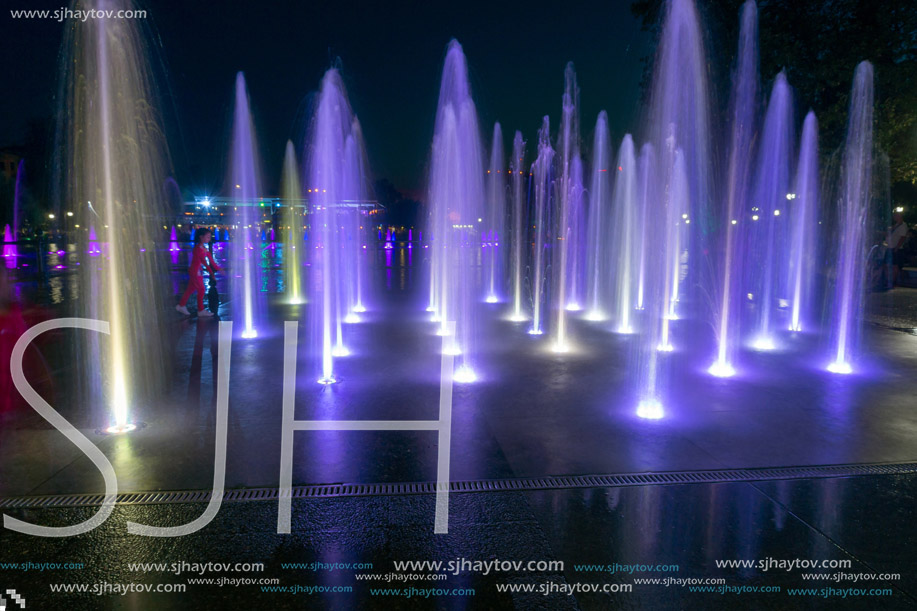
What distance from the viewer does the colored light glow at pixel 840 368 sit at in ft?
24.7

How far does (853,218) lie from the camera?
1039cm

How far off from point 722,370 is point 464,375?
3544mm

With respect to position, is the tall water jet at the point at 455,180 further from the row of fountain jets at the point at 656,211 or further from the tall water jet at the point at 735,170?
the tall water jet at the point at 735,170

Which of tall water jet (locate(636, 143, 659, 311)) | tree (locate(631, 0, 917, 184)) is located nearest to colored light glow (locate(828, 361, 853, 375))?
tall water jet (locate(636, 143, 659, 311))

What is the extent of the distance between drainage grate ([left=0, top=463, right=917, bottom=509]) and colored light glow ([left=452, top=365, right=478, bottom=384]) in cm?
286

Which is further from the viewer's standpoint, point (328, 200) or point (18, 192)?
point (18, 192)

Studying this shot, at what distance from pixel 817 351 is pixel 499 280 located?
42.8ft

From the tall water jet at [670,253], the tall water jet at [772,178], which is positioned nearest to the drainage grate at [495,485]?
the tall water jet at [670,253]

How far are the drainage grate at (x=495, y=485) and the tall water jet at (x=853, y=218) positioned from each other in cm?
406

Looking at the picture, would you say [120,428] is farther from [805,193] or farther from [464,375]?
[805,193]

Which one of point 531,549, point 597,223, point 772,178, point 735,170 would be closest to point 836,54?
point 772,178

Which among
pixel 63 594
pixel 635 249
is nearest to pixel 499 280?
pixel 635 249

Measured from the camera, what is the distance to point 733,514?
3.62m

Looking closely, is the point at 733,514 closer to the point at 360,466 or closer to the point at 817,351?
the point at 360,466
